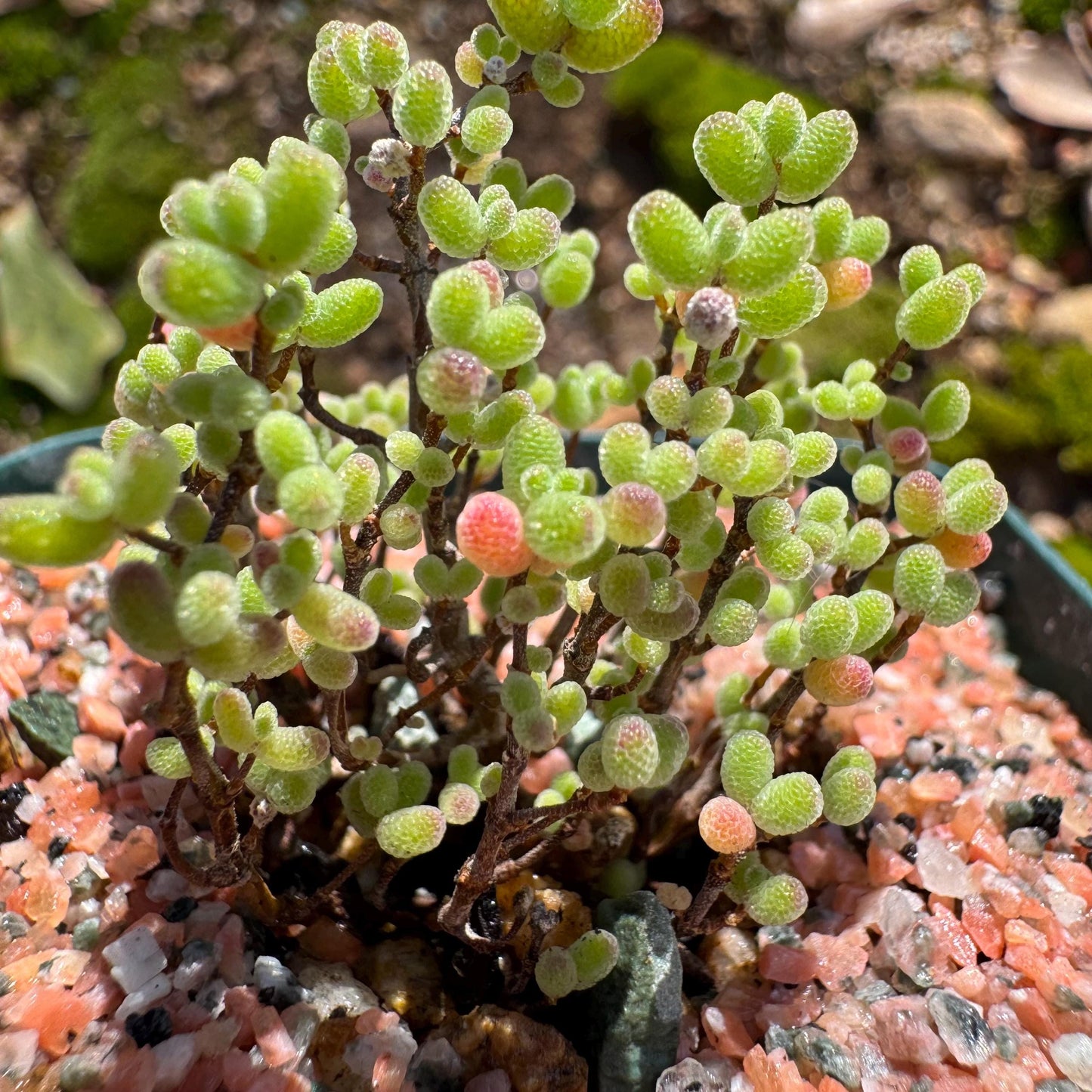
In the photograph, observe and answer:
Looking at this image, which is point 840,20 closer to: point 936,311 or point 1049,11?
point 1049,11

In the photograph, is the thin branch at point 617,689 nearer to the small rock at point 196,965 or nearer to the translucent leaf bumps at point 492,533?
the translucent leaf bumps at point 492,533

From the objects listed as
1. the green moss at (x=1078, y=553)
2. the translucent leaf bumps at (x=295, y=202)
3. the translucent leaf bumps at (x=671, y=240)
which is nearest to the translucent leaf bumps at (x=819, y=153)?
the translucent leaf bumps at (x=671, y=240)

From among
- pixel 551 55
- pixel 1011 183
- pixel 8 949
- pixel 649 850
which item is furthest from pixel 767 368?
pixel 1011 183

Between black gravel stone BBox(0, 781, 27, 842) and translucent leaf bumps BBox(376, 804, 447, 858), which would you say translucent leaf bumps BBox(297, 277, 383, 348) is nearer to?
translucent leaf bumps BBox(376, 804, 447, 858)

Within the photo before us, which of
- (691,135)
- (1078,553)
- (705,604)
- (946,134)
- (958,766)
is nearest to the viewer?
(705,604)

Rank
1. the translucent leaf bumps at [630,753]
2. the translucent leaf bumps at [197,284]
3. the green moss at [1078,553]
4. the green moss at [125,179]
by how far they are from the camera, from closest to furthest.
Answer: the translucent leaf bumps at [197,284] < the translucent leaf bumps at [630,753] < the green moss at [1078,553] < the green moss at [125,179]

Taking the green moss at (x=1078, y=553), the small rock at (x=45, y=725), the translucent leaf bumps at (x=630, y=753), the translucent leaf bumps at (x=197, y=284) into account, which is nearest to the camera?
the translucent leaf bumps at (x=197, y=284)

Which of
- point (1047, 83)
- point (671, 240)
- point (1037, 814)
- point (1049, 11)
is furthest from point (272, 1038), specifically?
Result: point (1049, 11)

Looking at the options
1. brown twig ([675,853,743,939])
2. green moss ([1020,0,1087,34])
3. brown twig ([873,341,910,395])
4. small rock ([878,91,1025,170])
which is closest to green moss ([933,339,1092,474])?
small rock ([878,91,1025,170])

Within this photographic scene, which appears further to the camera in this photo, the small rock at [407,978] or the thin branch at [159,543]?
the small rock at [407,978]
